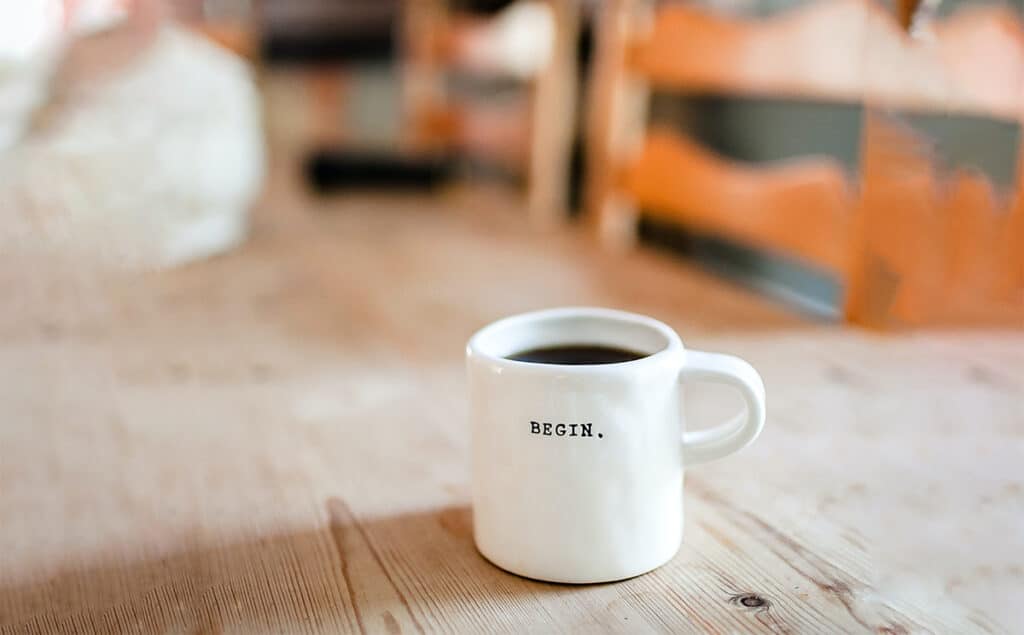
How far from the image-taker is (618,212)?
4.95ft

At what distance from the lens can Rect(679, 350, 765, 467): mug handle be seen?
0.48m

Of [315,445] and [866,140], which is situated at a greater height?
[866,140]

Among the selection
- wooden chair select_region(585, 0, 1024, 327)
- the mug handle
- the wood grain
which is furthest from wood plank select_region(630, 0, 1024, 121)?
the mug handle

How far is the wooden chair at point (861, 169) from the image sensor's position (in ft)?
2.65

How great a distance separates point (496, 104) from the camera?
1.99m

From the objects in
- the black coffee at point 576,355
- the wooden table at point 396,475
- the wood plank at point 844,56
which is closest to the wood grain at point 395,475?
the wooden table at point 396,475

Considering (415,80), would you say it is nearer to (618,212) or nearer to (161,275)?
(618,212)

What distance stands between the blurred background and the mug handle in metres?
0.45

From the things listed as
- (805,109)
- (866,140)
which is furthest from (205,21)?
(866,140)

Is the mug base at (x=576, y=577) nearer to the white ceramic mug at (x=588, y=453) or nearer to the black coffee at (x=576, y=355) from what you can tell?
the white ceramic mug at (x=588, y=453)

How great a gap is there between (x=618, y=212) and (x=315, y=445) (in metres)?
0.92

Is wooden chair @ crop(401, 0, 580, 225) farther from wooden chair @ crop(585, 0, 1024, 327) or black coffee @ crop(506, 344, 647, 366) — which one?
black coffee @ crop(506, 344, 647, 366)

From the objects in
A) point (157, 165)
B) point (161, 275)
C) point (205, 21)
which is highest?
point (205, 21)

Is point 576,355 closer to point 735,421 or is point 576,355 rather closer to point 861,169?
point 735,421
